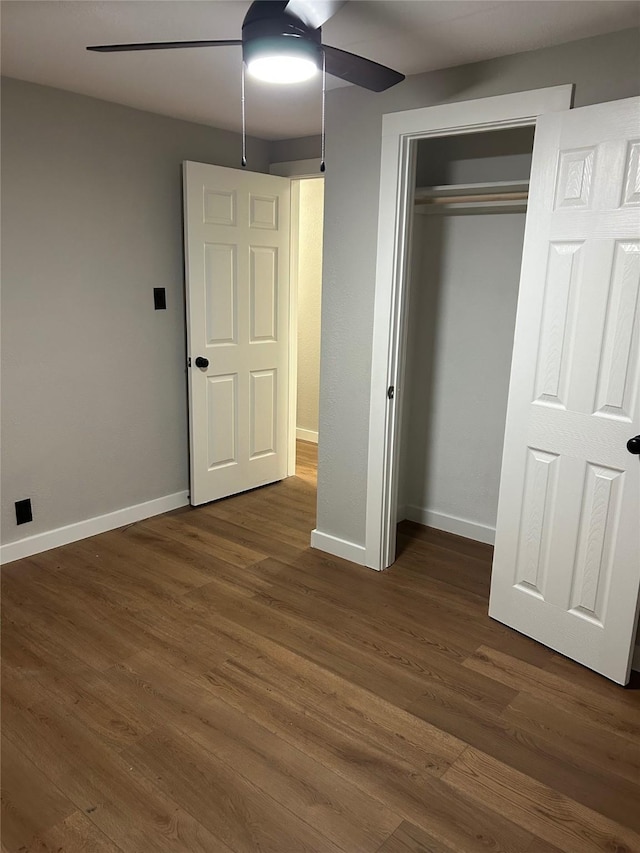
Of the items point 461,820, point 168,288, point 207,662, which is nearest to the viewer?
point 461,820

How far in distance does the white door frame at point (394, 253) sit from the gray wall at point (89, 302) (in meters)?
1.38

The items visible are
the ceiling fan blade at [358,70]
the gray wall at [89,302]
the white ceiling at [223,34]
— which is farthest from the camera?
the gray wall at [89,302]

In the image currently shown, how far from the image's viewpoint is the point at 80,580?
3.09 meters

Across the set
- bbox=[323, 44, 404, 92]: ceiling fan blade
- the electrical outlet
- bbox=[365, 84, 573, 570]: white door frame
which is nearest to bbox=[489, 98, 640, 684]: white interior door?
bbox=[365, 84, 573, 570]: white door frame

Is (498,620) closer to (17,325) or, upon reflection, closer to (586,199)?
(586,199)

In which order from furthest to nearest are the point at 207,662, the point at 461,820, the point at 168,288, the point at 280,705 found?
the point at 168,288
the point at 207,662
the point at 280,705
the point at 461,820

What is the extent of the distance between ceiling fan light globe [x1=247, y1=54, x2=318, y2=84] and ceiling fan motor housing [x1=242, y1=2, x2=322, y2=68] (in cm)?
2

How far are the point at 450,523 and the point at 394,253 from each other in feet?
5.42

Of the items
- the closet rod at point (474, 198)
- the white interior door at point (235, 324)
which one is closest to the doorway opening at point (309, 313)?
the white interior door at point (235, 324)

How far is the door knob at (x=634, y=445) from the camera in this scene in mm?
2203

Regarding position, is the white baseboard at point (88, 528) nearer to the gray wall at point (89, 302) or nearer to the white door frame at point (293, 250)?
the gray wall at point (89, 302)

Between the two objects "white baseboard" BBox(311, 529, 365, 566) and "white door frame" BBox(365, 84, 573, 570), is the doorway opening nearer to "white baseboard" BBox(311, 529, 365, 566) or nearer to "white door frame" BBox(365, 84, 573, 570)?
"white baseboard" BBox(311, 529, 365, 566)

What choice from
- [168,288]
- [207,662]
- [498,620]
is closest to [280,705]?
[207,662]

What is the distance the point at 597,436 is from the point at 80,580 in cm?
238
